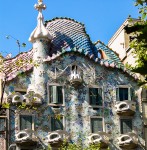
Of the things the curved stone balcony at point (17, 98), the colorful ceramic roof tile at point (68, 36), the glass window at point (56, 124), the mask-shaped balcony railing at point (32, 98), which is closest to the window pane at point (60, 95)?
the glass window at point (56, 124)

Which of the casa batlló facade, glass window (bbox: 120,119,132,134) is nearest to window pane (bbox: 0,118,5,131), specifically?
the casa batlló facade

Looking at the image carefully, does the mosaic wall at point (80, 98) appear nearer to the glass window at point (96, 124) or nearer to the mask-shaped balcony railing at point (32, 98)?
the glass window at point (96, 124)

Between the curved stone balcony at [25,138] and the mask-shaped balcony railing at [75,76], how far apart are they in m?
4.56

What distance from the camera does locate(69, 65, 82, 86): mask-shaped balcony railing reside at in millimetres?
39094

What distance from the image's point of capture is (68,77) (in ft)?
129

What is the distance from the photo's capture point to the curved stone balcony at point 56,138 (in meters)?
37.1

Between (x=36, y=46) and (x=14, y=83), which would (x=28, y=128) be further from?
(x=36, y=46)

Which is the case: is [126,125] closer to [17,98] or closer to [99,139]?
[99,139]

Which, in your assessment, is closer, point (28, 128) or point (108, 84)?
point (28, 128)

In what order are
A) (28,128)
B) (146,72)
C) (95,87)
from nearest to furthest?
(146,72) < (28,128) < (95,87)

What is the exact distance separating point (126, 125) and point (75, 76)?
4.71 metres

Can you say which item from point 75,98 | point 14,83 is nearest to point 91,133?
point 75,98

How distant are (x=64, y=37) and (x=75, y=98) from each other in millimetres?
4853

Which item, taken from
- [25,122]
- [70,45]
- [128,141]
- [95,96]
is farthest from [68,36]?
[128,141]
